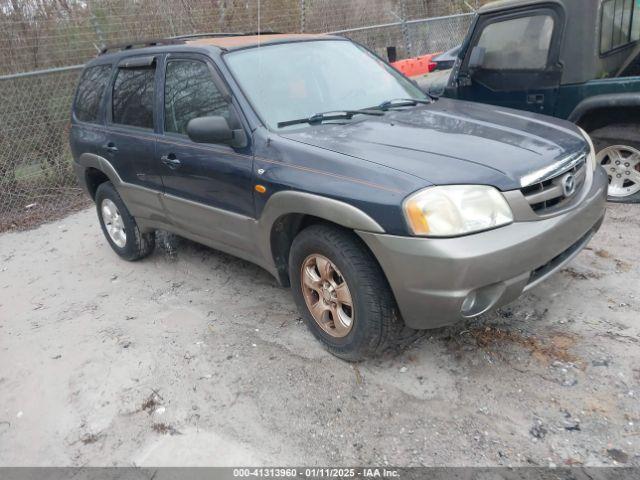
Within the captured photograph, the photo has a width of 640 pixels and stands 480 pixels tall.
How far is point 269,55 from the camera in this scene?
374cm

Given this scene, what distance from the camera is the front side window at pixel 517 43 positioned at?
4.73 m

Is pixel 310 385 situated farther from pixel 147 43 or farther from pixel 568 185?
pixel 147 43

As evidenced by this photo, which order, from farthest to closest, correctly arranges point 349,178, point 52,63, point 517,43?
point 52,63 < point 517,43 < point 349,178

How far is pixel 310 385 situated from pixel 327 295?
52 cm

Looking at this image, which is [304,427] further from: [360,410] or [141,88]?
[141,88]

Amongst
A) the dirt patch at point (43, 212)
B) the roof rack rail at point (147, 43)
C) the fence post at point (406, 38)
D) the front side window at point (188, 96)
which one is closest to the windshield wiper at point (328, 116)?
the front side window at point (188, 96)

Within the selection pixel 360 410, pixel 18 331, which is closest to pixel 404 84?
pixel 360 410

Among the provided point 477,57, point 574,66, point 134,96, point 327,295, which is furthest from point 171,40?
point 574,66

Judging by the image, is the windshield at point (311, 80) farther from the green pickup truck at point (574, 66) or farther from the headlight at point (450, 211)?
the green pickup truck at point (574, 66)

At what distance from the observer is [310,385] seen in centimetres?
307

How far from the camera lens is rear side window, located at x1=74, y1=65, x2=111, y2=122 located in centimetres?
486

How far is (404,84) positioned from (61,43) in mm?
6463

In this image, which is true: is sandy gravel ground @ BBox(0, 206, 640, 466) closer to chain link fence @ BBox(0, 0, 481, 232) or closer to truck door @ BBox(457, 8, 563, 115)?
truck door @ BBox(457, 8, 563, 115)

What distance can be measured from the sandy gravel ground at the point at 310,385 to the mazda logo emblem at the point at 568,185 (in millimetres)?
852
